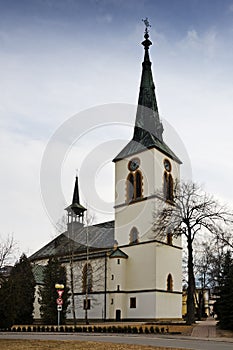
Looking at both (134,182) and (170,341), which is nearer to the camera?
(170,341)

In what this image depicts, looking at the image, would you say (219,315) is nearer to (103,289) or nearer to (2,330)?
(2,330)

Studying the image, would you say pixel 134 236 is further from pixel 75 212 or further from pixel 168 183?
pixel 75 212

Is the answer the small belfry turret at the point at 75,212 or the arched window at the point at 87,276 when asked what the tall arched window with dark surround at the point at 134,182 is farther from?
the small belfry turret at the point at 75,212

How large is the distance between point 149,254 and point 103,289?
6.12 meters

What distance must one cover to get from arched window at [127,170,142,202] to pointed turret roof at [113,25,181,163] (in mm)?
2427

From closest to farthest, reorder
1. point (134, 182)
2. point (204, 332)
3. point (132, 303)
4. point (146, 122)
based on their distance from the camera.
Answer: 1. point (204, 332)
2. point (132, 303)
3. point (134, 182)
4. point (146, 122)

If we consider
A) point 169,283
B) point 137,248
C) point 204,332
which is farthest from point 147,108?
point 204,332

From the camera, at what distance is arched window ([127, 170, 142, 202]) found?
47125 millimetres

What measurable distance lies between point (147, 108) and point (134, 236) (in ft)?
47.8

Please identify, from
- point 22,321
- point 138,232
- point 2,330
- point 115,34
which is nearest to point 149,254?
point 138,232

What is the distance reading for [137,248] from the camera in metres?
44.7

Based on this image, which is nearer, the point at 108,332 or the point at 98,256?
the point at 108,332

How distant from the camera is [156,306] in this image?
135 ft

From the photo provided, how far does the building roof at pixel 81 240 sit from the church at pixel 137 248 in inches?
5.3
